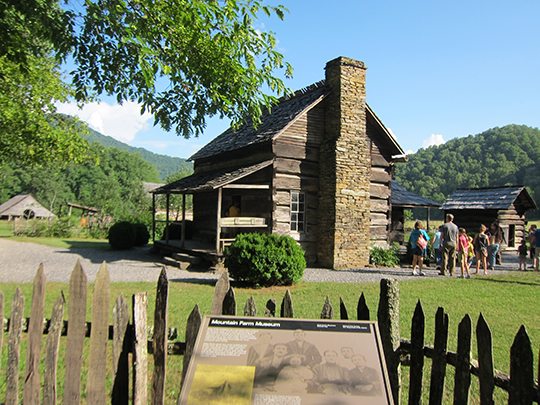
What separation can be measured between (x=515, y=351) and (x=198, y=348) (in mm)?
2017

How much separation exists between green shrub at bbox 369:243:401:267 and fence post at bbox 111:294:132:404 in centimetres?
1462

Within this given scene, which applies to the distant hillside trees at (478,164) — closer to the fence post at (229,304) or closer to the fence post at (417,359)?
the fence post at (417,359)

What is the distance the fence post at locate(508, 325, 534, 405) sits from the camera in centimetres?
228

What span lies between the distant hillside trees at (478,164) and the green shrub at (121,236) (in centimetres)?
6107

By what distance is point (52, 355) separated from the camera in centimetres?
296

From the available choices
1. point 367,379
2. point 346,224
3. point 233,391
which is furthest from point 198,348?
point 346,224

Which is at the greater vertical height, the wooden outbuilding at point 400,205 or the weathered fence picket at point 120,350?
the wooden outbuilding at point 400,205

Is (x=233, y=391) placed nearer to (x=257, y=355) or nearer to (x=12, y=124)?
(x=257, y=355)

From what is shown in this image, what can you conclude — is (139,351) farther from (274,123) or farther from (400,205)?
(400,205)

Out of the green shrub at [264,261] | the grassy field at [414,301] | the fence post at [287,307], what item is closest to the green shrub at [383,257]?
the grassy field at [414,301]

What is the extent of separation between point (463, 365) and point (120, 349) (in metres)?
2.43

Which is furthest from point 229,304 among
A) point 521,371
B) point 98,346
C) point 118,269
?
point 118,269

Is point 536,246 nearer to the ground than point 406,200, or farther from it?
nearer to the ground

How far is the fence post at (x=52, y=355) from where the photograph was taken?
9.61ft
